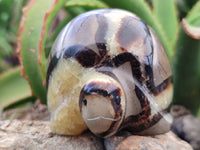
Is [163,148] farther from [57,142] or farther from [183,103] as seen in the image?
[183,103]

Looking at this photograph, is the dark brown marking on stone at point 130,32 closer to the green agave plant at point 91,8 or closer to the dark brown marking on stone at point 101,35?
the dark brown marking on stone at point 101,35

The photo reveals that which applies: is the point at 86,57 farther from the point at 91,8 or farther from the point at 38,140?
the point at 91,8

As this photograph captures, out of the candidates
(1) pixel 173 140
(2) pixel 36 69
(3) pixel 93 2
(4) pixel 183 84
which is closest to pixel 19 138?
(2) pixel 36 69

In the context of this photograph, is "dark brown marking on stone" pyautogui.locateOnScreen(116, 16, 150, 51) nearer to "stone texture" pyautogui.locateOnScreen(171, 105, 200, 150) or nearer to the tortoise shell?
the tortoise shell

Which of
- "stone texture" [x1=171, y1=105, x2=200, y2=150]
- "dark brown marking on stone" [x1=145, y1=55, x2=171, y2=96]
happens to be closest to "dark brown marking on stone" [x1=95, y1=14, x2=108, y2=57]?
"dark brown marking on stone" [x1=145, y1=55, x2=171, y2=96]

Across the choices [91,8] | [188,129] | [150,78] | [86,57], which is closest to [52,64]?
[86,57]

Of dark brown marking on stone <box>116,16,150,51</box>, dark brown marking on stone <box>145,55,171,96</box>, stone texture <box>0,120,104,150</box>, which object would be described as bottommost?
stone texture <box>0,120,104,150</box>
